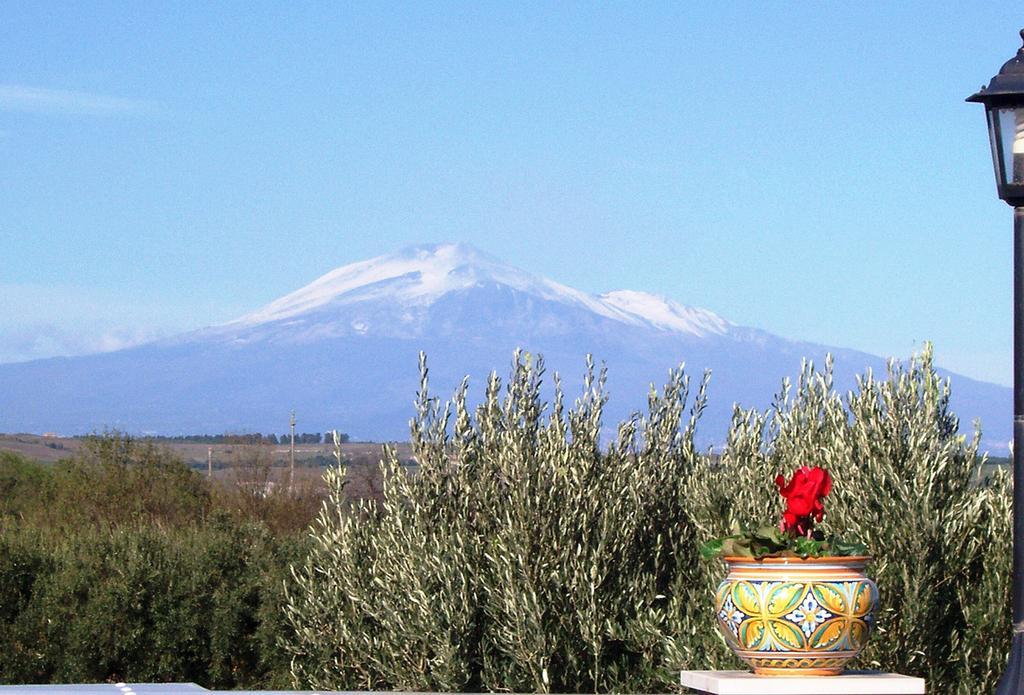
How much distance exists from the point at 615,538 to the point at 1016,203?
4514 millimetres

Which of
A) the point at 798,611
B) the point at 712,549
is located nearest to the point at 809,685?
the point at 798,611

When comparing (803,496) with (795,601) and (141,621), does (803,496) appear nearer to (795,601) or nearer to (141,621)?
(795,601)

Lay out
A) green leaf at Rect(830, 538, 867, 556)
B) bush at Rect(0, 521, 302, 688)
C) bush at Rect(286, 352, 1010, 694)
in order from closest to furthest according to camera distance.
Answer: green leaf at Rect(830, 538, 867, 556), bush at Rect(286, 352, 1010, 694), bush at Rect(0, 521, 302, 688)

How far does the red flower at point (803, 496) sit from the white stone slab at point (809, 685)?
0.70 meters

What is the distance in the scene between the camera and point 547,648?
10.7 m

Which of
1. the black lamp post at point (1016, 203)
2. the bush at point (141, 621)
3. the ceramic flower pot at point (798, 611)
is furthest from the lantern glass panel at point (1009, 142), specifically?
the bush at point (141, 621)

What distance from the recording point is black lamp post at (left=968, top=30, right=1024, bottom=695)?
24.2 ft

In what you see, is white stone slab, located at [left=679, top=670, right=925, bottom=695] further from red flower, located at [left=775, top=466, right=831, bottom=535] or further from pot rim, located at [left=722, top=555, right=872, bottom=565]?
red flower, located at [left=775, top=466, right=831, bottom=535]

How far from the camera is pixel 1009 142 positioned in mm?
7523

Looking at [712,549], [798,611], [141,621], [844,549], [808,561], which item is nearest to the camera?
[798,611]

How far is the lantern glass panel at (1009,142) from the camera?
7.46 meters

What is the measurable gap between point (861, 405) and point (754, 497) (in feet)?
3.35

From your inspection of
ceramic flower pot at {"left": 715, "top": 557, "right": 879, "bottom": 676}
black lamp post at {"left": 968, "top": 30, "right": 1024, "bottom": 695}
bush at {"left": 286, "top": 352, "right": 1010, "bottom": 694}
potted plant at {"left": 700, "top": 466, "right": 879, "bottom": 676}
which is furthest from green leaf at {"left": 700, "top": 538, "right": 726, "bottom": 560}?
bush at {"left": 286, "top": 352, "right": 1010, "bottom": 694}

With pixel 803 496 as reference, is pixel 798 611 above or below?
below
